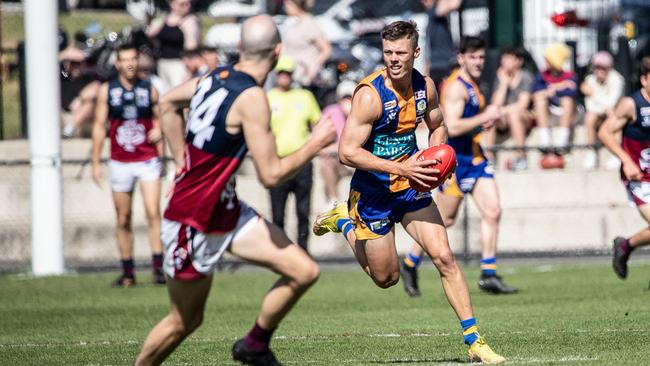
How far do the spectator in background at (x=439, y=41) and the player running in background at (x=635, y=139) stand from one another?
22.9 ft

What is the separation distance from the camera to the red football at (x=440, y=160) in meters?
8.78

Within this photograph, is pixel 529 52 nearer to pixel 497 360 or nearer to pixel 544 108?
pixel 544 108

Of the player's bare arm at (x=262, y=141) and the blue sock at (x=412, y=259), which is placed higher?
the player's bare arm at (x=262, y=141)

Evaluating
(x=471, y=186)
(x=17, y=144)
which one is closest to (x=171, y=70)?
(x=17, y=144)

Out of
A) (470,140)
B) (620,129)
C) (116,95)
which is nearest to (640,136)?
(620,129)

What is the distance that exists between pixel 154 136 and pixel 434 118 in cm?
610

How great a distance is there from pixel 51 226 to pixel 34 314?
4.11 m

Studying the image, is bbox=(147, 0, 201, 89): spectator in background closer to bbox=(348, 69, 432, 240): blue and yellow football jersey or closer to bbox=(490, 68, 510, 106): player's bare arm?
bbox=(490, 68, 510, 106): player's bare arm

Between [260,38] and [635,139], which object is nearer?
[260,38]

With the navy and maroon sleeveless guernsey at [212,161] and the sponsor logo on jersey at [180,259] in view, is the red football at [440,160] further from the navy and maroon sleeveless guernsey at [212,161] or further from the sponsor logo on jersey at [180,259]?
the sponsor logo on jersey at [180,259]

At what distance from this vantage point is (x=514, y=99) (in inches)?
764

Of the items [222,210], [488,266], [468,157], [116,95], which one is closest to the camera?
[222,210]

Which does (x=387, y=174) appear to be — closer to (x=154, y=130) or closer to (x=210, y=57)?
(x=154, y=130)

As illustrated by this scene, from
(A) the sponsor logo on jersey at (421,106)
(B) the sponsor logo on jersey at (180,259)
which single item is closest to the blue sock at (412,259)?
(A) the sponsor logo on jersey at (421,106)
